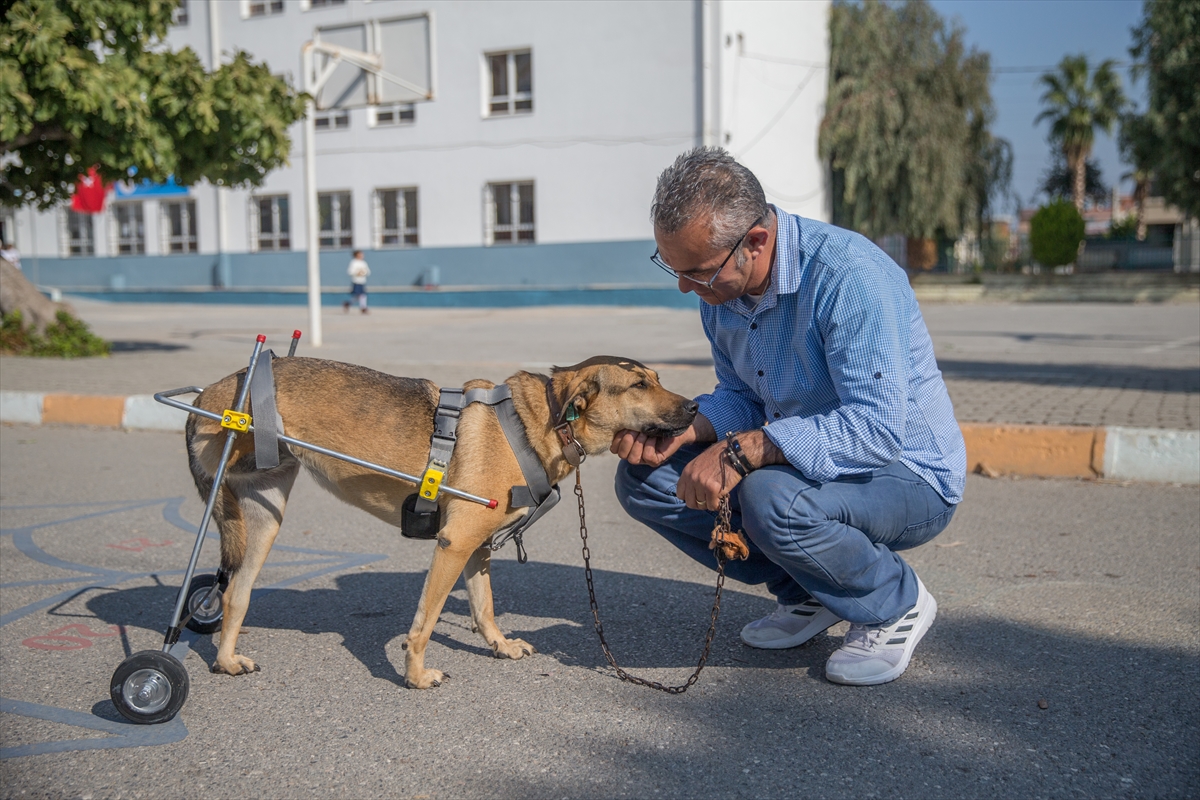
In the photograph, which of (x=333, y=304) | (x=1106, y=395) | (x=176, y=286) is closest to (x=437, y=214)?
(x=333, y=304)

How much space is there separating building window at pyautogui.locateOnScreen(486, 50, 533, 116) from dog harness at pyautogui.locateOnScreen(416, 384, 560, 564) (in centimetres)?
2555

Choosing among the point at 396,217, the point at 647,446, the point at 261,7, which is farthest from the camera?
the point at 261,7

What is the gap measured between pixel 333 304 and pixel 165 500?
2467 centimetres

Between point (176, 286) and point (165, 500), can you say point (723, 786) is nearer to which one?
point (165, 500)

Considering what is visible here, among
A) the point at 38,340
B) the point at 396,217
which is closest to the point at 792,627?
the point at 38,340

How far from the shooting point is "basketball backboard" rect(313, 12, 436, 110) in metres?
17.3

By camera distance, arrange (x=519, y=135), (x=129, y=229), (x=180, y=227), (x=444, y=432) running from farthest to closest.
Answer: (x=129, y=229) < (x=180, y=227) < (x=519, y=135) < (x=444, y=432)

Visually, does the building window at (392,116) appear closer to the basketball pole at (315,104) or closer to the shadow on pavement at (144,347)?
the basketball pole at (315,104)

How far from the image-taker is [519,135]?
27781 mm

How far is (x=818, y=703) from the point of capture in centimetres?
310

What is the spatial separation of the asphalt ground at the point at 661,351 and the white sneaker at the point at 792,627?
390cm

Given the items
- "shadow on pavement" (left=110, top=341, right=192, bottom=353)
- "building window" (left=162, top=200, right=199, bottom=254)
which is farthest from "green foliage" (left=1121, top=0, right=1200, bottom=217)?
"building window" (left=162, top=200, right=199, bottom=254)

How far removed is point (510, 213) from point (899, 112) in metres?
11.6

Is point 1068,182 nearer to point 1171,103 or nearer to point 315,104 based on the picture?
point 1171,103
